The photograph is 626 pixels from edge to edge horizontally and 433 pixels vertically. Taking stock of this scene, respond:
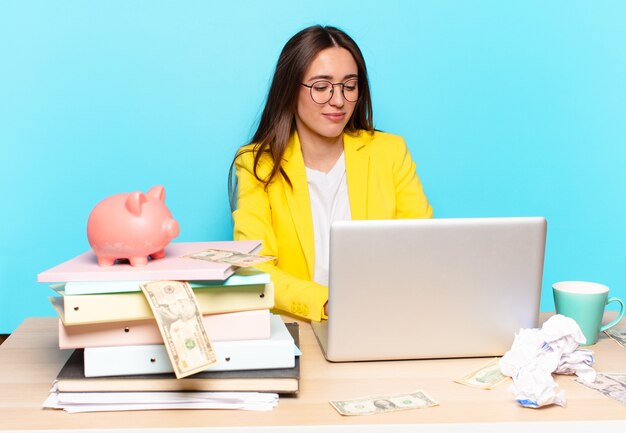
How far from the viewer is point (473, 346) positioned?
1.45 metres

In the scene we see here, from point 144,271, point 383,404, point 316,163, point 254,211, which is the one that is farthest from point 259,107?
point 383,404

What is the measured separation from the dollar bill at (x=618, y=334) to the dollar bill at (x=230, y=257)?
819 mm

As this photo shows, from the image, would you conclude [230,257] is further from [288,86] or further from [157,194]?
[288,86]

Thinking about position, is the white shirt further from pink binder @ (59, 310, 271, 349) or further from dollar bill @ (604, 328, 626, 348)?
pink binder @ (59, 310, 271, 349)

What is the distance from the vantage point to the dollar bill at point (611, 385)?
→ 51.0 inches

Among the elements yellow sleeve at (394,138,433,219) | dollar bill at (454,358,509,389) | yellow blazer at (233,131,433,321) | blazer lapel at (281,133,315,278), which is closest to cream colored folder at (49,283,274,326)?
dollar bill at (454,358,509,389)

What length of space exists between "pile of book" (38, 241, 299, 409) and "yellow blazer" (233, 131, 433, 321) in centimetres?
99

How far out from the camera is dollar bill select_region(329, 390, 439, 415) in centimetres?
122

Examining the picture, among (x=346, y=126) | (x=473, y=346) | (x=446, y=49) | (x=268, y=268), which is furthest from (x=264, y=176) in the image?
(x=473, y=346)

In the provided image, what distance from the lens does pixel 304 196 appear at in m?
2.50

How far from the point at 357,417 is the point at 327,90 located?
145cm

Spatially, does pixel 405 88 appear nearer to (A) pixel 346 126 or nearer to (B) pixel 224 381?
(A) pixel 346 126

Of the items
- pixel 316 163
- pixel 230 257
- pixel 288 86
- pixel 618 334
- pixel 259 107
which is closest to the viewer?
pixel 230 257

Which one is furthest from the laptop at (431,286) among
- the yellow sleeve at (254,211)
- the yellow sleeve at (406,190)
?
the yellow sleeve at (406,190)
